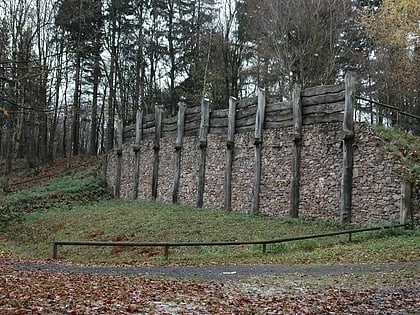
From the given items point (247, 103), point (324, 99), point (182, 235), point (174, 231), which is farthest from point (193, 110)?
point (182, 235)

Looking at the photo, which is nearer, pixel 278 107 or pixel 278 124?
pixel 278 124

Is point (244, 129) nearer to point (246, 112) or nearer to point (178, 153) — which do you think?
point (246, 112)

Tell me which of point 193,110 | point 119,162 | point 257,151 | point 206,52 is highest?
point 206,52

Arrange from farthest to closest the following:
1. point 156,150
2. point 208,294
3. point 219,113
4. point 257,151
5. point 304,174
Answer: point 156,150, point 219,113, point 257,151, point 304,174, point 208,294

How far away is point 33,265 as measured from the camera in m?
12.5

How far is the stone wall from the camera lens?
1541 cm

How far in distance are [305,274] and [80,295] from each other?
16.3 feet

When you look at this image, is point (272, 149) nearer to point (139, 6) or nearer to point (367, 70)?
point (367, 70)

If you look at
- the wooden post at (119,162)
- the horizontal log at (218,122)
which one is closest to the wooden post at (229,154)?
the horizontal log at (218,122)

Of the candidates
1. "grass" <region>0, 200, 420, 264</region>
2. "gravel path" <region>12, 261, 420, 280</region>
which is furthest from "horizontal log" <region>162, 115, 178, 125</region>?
"gravel path" <region>12, 261, 420, 280</region>

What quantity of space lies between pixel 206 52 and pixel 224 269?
25.7 m

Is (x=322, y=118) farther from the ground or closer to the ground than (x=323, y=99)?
closer to the ground

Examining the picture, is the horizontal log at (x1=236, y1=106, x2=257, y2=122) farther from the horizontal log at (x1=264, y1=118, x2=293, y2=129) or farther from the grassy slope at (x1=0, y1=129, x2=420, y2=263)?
the grassy slope at (x1=0, y1=129, x2=420, y2=263)

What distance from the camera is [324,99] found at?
17422mm
